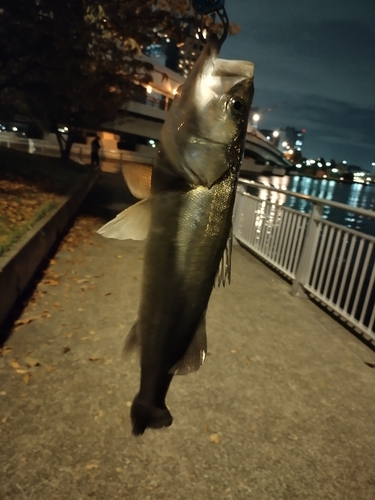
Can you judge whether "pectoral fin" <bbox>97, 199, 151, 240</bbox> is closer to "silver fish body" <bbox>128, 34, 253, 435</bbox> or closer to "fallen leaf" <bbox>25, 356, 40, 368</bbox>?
"silver fish body" <bbox>128, 34, 253, 435</bbox>

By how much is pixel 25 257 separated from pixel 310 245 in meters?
3.92

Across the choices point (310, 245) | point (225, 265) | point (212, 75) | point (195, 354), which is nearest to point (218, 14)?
point (212, 75)

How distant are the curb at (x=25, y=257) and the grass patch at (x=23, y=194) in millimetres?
124

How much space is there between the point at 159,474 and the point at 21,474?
88cm

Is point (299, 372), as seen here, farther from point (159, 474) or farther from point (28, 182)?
point (28, 182)

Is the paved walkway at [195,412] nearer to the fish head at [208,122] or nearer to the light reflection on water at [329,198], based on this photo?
the light reflection on water at [329,198]

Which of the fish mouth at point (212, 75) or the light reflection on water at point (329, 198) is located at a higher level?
the fish mouth at point (212, 75)

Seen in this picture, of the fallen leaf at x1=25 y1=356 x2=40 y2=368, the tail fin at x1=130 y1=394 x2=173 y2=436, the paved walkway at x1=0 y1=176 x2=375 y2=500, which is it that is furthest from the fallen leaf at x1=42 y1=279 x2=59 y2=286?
the tail fin at x1=130 y1=394 x2=173 y2=436

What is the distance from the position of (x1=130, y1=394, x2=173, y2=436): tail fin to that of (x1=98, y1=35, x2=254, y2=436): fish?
1.66 ft

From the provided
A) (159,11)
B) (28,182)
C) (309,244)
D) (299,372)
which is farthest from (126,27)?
(299,372)

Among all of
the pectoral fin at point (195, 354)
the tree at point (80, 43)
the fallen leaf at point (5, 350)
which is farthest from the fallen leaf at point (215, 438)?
the tree at point (80, 43)

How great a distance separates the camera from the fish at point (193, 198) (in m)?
1.48

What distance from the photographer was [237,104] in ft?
4.90

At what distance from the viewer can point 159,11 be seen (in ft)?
31.7
